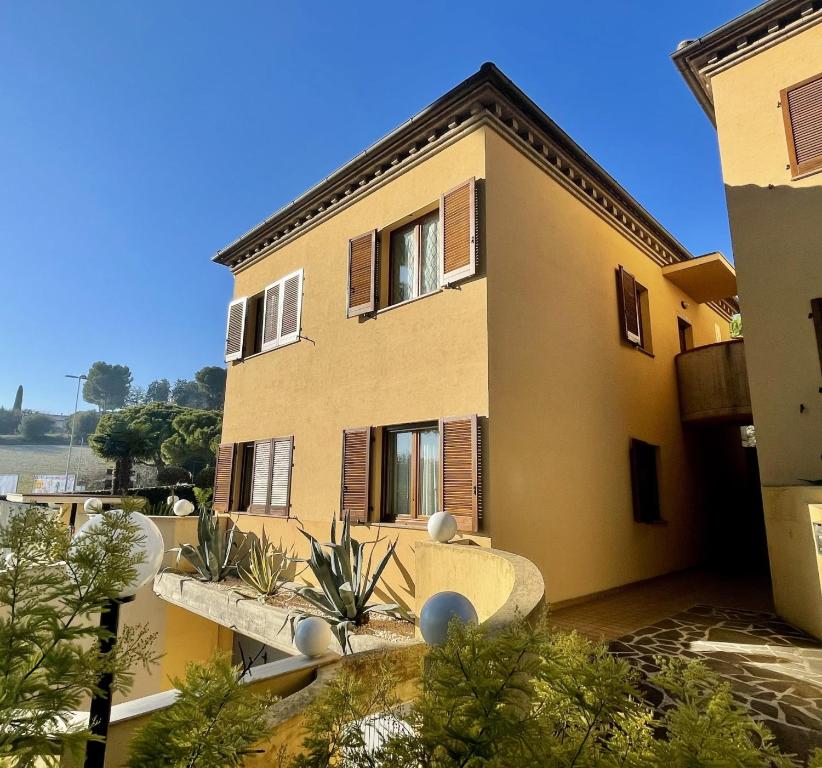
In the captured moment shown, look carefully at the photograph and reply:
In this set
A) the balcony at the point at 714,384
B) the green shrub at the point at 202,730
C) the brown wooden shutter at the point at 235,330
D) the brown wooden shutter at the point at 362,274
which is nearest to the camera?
the green shrub at the point at 202,730

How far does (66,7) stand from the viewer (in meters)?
7.59

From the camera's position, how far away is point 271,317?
1032 cm

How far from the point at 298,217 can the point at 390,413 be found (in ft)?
16.6

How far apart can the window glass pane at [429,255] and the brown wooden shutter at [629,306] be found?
3914mm

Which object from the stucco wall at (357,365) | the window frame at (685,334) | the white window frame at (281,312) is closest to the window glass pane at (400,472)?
the stucco wall at (357,365)

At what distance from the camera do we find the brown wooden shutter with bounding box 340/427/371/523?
731cm

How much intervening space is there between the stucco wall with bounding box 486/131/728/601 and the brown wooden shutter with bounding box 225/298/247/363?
6.57 meters

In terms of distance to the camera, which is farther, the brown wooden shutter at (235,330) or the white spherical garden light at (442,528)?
the brown wooden shutter at (235,330)

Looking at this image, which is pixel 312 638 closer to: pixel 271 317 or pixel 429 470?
pixel 429 470

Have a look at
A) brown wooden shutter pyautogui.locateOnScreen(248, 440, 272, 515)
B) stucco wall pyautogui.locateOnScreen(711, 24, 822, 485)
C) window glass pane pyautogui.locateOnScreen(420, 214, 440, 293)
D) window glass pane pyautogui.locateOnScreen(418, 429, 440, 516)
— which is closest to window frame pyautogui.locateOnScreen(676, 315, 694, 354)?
stucco wall pyautogui.locateOnScreen(711, 24, 822, 485)

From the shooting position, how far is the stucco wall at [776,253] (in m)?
6.02

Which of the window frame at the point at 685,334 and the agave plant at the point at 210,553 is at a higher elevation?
the window frame at the point at 685,334

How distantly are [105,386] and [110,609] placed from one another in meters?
114

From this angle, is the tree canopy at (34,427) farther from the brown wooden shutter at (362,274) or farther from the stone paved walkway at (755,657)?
the stone paved walkway at (755,657)
